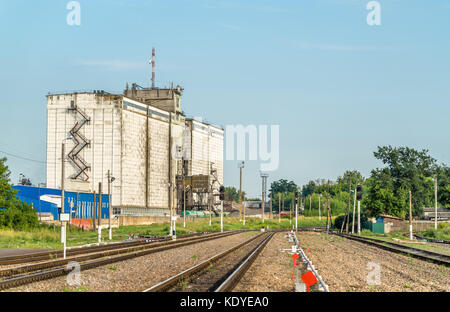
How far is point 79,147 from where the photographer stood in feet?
301

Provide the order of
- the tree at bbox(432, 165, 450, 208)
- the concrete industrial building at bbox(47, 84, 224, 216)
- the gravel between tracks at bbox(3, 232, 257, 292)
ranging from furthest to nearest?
1. the tree at bbox(432, 165, 450, 208)
2. the concrete industrial building at bbox(47, 84, 224, 216)
3. the gravel between tracks at bbox(3, 232, 257, 292)

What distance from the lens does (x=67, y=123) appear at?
93312mm

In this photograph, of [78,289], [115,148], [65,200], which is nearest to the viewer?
[78,289]

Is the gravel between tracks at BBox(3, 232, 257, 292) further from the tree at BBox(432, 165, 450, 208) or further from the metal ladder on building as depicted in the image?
the tree at BBox(432, 165, 450, 208)

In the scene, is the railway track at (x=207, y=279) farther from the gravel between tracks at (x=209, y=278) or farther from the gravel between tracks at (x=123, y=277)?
the gravel between tracks at (x=123, y=277)

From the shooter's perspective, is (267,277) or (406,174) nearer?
(267,277)

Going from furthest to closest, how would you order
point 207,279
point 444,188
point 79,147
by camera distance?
1. point 444,188
2. point 79,147
3. point 207,279

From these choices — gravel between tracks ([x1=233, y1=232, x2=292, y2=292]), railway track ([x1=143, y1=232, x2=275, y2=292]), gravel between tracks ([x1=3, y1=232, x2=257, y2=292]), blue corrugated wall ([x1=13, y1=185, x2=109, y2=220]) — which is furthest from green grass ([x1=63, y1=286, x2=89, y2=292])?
blue corrugated wall ([x1=13, y1=185, x2=109, y2=220])

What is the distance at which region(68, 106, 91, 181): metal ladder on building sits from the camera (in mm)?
90938

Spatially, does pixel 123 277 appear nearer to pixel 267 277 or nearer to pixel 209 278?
pixel 209 278

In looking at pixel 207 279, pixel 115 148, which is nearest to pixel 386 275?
pixel 207 279

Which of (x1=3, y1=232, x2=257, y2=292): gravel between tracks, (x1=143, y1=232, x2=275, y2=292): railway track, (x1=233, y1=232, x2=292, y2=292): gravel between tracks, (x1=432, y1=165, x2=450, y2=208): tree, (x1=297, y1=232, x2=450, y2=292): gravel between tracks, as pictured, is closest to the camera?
(x1=143, y1=232, x2=275, y2=292): railway track

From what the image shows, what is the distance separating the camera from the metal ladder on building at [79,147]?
90.9 metres
